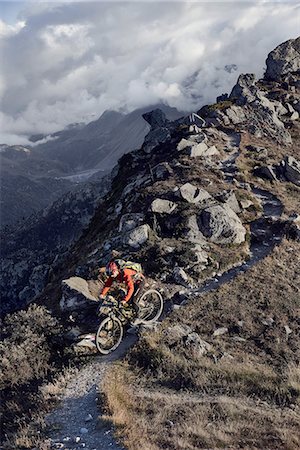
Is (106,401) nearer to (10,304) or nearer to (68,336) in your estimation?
(68,336)

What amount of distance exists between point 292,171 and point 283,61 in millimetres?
38735

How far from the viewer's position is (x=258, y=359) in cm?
1780

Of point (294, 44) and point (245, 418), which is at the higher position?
point (294, 44)

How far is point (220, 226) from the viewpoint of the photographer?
2869 centimetres

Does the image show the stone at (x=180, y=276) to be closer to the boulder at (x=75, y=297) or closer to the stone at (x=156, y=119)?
the boulder at (x=75, y=297)

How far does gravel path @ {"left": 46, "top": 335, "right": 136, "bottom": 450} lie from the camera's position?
12484mm

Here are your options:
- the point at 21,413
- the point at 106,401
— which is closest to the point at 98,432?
the point at 106,401

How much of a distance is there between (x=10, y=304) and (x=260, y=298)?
3205 inches

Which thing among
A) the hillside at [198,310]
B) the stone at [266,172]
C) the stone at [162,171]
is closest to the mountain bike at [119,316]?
the hillside at [198,310]

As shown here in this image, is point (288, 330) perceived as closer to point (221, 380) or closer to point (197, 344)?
point (197, 344)

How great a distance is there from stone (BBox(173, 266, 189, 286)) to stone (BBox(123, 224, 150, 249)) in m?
3.83

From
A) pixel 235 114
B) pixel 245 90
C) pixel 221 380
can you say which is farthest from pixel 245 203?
pixel 245 90

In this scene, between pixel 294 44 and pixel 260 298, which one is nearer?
pixel 260 298

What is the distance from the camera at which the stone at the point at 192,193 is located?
105 feet
